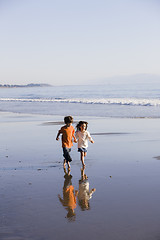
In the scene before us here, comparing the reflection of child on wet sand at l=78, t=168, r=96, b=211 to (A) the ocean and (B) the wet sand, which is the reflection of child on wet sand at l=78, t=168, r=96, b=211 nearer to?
(B) the wet sand

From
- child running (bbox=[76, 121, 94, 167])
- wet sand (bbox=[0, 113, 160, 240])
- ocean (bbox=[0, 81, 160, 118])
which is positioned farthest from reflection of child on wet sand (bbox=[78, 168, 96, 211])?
ocean (bbox=[0, 81, 160, 118])

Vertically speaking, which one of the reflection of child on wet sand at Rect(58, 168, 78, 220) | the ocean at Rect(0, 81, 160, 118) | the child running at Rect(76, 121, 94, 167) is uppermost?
the ocean at Rect(0, 81, 160, 118)

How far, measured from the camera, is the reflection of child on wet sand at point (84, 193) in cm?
566

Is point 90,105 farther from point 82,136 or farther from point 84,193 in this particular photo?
point 84,193

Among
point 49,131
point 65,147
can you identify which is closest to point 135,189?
point 65,147

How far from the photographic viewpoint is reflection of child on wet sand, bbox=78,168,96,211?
5662 millimetres

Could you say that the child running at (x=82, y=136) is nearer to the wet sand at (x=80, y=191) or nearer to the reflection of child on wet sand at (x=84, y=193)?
the wet sand at (x=80, y=191)

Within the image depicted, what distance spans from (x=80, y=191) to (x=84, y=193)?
20cm

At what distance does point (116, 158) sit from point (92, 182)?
2471 mm

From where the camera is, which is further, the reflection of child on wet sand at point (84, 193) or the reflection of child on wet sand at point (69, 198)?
the reflection of child on wet sand at point (84, 193)

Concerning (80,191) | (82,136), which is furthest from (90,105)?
(80,191)

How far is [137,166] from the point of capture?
8.45m

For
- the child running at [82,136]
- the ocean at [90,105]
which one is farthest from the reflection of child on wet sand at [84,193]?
the ocean at [90,105]

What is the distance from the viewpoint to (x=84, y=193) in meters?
6.35
